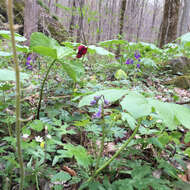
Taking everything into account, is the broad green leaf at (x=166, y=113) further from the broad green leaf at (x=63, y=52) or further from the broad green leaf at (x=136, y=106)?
the broad green leaf at (x=63, y=52)

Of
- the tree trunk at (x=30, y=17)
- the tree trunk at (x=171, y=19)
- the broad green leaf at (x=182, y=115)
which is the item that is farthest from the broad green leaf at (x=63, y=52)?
the tree trunk at (x=171, y=19)

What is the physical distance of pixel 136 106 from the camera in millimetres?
655

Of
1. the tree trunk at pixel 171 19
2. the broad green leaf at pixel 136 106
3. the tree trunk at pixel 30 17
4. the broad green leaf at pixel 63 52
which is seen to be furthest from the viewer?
the tree trunk at pixel 171 19

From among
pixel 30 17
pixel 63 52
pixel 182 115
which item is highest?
pixel 30 17

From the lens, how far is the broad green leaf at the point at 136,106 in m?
0.63

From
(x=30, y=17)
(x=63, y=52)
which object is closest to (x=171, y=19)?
(x=30, y=17)

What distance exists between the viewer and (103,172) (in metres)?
1.02

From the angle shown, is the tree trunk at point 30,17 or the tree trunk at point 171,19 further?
the tree trunk at point 171,19

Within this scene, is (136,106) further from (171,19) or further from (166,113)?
(171,19)

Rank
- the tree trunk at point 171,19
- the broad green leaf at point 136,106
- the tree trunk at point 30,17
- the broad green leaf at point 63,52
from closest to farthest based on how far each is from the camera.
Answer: the broad green leaf at point 136,106
the broad green leaf at point 63,52
the tree trunk at point 30,17
the tree trunk at point 171,19

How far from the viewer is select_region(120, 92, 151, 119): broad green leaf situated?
0.63 meters

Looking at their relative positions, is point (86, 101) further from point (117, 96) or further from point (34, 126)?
point (34, 126)

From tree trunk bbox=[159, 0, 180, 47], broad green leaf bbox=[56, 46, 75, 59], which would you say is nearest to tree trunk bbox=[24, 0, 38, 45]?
broad green leaf bbox=[56, 46, 75, 59]

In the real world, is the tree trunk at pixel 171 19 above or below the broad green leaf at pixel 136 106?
above
